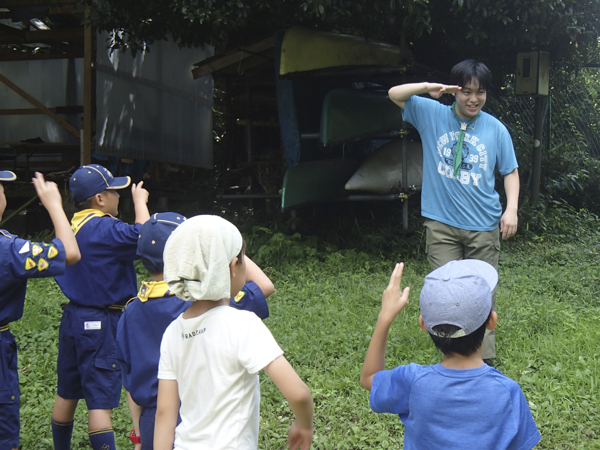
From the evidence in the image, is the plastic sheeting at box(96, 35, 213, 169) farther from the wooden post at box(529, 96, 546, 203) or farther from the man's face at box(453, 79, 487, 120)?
the man's face at box(453, 79, 487, 120)

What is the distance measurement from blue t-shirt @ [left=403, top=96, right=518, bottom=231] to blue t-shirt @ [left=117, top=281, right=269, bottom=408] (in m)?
2.08

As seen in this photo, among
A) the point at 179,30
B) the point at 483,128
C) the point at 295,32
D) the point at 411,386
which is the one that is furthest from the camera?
the point at 179,30

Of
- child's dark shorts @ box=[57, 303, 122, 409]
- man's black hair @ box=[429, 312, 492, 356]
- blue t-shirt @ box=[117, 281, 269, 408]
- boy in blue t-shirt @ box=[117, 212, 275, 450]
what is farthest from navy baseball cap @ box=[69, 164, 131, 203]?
man's black hair @ box=[429, 312, 492, 356]

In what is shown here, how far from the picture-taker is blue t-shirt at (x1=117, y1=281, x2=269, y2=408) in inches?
87.5

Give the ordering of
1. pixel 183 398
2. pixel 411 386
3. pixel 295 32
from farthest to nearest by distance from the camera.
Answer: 1. pixel 295 32
2. pixel 183 398
3. pixel 411 386

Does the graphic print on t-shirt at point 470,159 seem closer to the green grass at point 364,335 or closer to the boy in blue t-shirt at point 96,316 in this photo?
the green grass at point 364,335

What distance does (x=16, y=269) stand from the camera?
2.51 m

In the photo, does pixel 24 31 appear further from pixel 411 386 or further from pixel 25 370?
pixel 411 386

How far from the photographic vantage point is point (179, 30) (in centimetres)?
802

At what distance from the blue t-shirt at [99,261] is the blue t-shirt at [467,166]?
200 cm

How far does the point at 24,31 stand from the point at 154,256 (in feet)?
31.9

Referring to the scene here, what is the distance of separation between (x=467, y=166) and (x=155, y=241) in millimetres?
2311

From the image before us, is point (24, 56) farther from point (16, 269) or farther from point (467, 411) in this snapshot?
point (467, 411)

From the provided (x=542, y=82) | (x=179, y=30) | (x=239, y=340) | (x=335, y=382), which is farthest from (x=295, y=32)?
(x=239, y=340)
